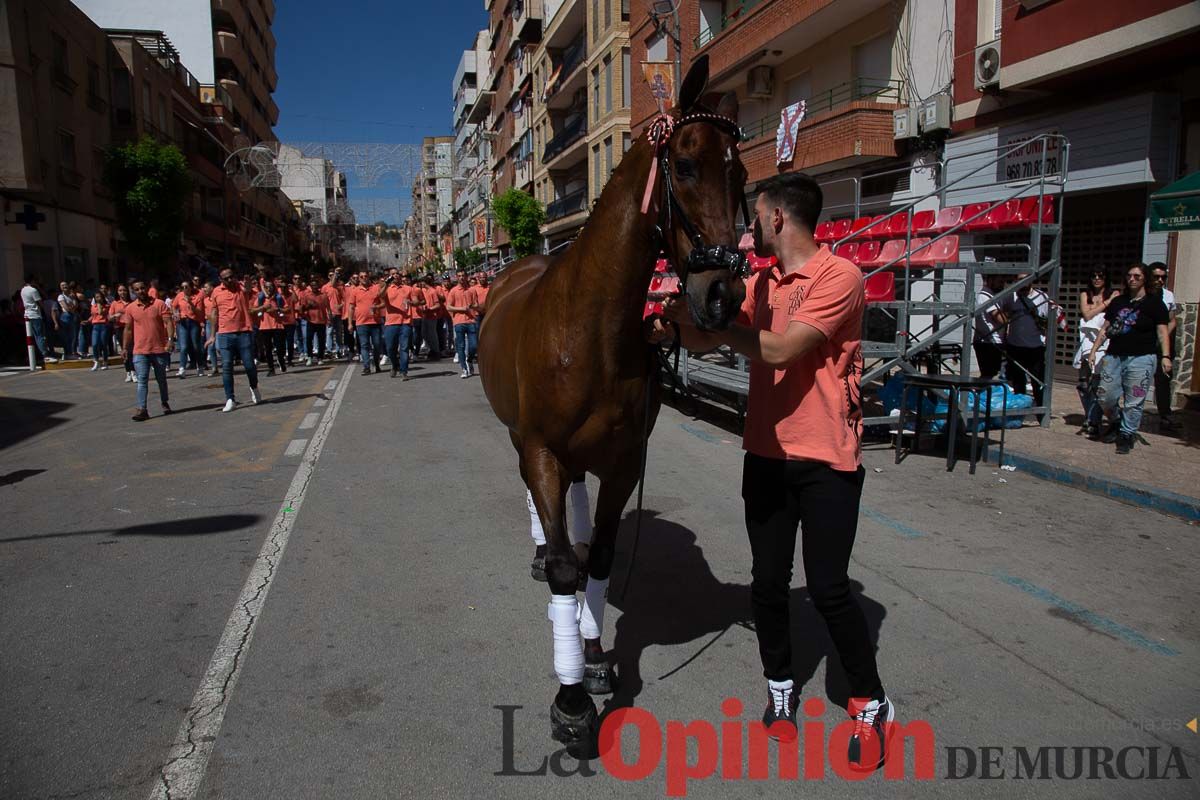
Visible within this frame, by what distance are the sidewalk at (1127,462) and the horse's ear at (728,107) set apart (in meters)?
5.58

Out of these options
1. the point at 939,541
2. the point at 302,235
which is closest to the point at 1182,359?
the point at 939,541

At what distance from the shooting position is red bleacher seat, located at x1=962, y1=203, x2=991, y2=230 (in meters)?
9.47

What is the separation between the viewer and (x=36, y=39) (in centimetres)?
2267

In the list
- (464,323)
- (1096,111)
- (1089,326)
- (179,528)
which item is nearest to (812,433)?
(179,528)

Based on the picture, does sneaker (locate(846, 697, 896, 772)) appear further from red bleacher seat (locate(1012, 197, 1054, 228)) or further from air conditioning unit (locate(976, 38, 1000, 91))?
air conditioning unit (locate(976, 38, 1000, 91))

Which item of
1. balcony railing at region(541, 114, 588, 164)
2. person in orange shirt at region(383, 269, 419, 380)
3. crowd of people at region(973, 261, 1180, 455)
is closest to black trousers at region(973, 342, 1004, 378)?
crowd of people at region(973, 261, 1180, 455)

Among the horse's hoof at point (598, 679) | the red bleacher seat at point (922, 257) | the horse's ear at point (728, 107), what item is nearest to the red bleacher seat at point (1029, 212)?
the red bleacher seat at point (922, 257)

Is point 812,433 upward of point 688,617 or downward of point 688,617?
upward

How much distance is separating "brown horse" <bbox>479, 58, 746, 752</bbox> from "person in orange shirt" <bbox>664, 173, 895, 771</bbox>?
0.27 meters

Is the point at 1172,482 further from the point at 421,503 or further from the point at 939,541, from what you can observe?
the point at 421,503

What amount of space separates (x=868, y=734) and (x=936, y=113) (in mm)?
14741

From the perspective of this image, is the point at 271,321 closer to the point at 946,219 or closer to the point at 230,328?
the point at 230,328

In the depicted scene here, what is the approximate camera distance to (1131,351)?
302 inches

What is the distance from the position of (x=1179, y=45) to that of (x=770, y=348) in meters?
11.2
